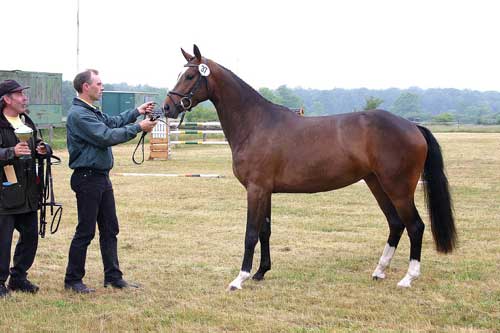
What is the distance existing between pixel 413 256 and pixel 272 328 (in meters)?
2.15

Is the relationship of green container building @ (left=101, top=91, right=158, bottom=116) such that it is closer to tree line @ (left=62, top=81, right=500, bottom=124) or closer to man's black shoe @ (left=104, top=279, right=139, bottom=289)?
tree line @ (left=62, top=81, right=500, bottom=124)

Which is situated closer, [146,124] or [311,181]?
[146,124]

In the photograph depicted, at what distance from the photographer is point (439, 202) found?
21.1ft

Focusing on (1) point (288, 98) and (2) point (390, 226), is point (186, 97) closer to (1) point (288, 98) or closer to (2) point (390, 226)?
(2) point (390, 226)

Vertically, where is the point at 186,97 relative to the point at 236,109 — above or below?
above

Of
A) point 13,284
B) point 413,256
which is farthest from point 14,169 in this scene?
point 413,256

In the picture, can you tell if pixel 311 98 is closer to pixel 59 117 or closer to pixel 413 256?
pixel 59 117

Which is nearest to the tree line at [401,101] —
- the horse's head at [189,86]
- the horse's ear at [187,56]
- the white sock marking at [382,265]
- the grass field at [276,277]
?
the grass field at [276,277]

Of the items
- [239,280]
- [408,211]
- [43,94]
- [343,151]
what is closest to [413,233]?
[408,211]

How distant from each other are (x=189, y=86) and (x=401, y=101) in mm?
72029

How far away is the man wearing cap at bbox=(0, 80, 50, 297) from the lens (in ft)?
18.4

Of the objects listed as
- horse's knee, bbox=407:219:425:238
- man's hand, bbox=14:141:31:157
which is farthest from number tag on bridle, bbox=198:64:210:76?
horse's knee, bbox=407:219:425:238

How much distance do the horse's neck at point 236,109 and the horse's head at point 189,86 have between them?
22cm

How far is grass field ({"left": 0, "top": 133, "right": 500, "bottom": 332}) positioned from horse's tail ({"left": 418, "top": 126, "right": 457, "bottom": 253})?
14.7 inches
